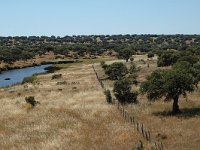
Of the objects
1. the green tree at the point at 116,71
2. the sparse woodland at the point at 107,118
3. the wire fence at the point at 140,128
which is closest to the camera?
the wire fence at the point at 140,128

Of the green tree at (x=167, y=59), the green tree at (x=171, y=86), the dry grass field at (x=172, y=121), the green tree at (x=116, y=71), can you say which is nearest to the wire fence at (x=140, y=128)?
the dry grass field at (x=172, y=121)

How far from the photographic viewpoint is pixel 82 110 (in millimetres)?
45094

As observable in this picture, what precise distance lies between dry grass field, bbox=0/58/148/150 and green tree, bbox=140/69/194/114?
15.5ft

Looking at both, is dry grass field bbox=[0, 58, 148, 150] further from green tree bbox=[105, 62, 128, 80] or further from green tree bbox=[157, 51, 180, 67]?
green tree bbox=[157, 51, 180, 67]

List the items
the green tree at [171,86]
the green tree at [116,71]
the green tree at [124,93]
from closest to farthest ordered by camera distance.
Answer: the green tree at [171,86] → the green tree at [124,93] → the green tree at [116,71]

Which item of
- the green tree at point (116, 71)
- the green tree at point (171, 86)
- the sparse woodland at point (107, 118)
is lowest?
the green tree at point (116, 71)

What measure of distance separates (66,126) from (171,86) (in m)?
12.7

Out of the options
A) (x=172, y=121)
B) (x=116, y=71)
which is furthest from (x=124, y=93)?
(x=116, y=71)

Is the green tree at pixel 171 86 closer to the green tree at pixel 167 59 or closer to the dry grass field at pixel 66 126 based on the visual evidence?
the dry grass field at pixel 66 126

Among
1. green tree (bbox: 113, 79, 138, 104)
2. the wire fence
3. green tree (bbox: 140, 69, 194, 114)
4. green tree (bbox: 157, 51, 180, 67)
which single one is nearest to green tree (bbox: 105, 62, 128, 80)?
green tree (bbox: 157, 51, 180, 67)

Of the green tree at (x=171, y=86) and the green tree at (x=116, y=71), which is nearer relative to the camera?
the green tree at (x=171, y=86)

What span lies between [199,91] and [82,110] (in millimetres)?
19182

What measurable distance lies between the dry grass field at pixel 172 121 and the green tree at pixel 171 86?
155cm

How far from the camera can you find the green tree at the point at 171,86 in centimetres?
4356
